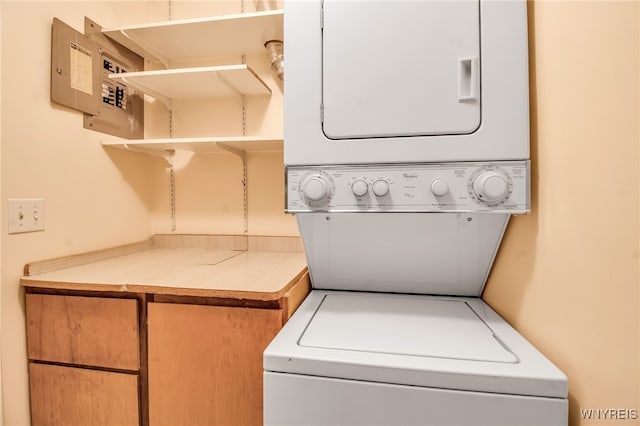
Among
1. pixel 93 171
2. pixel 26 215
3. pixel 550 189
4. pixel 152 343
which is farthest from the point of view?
pixel 93 171

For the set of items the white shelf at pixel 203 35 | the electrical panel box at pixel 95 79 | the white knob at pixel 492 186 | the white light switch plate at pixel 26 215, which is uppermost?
the white shelf at pixel 203 35

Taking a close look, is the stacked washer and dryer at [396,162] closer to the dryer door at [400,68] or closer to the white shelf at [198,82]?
the dryer door at [400,68]

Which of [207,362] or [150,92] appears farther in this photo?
[150,92]

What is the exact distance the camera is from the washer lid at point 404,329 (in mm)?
751

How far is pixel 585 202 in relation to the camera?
0.68 m

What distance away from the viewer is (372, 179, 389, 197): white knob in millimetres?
890

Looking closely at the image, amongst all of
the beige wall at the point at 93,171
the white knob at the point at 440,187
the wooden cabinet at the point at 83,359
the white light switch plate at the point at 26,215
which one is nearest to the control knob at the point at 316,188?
the white knob at the point at 440,187

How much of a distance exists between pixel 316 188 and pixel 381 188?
20cm

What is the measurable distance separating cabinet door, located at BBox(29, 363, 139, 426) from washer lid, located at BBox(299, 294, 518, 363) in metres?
0.75

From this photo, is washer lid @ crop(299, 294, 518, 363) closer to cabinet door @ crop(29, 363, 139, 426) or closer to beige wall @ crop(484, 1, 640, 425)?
beige wall @ crop(484, 1, 640, 425)

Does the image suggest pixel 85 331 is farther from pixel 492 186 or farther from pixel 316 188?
pixel 492 186

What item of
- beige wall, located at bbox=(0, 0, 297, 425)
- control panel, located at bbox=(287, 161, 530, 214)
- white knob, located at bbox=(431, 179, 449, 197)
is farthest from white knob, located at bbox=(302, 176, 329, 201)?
beige wall, located at bbox=(0, 0, 297, 425)

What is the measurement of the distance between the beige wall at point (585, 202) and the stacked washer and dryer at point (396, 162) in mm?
58

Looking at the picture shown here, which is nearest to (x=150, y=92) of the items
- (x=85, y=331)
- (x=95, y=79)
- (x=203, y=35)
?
(x=95, y=79)
